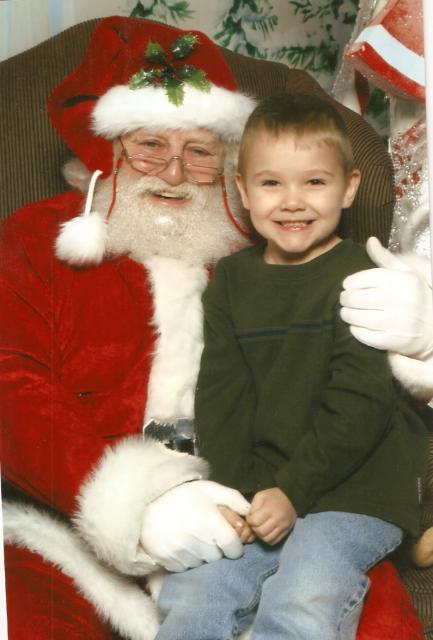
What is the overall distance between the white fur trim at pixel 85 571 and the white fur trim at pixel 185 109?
0.52 meters

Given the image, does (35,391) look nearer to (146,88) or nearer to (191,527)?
(191,527)

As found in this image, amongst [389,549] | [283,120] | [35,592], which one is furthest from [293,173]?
[35,592]

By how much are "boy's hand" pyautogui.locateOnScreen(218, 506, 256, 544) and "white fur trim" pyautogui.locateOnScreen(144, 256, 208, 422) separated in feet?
0.45

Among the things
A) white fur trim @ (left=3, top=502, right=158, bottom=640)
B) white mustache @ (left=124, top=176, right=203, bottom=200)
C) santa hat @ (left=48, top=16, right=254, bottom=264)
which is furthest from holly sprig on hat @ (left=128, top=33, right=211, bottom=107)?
white fur trim @ (left=3, top=502, right=158, bottom=640)

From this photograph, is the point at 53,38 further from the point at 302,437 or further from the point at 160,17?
the point at 302,437

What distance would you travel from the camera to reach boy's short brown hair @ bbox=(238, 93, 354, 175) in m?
1.06

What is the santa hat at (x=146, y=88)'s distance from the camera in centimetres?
119

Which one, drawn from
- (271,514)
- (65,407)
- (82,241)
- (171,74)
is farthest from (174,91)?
(271,514)

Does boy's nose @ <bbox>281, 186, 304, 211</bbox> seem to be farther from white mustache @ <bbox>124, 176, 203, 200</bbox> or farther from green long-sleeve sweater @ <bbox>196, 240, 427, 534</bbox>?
white mustache @ <bbox>124, 176, 203, 200</bbox>

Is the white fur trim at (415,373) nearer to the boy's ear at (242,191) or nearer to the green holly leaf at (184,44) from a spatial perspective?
the boy's ear at (242,191)

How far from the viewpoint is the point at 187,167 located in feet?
3.95

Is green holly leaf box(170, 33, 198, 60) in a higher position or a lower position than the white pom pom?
higher

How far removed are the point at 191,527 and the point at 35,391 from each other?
0.88ft

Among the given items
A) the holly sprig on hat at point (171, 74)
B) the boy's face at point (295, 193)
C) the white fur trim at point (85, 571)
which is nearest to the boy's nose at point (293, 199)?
the boy's face at point (295, 193)
